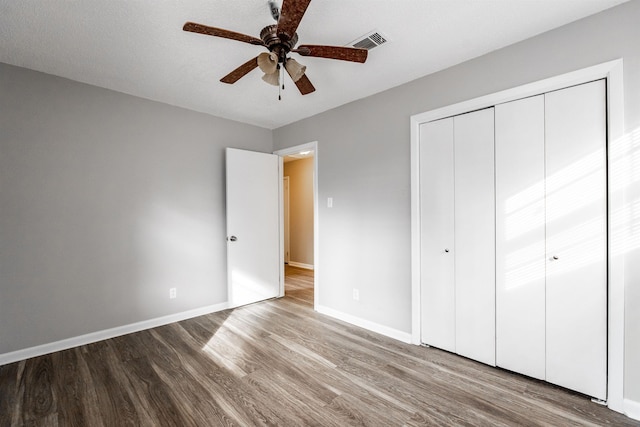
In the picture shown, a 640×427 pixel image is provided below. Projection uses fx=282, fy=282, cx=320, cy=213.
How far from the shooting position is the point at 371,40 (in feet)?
6.79

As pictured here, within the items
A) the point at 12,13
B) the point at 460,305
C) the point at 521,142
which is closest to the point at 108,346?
the point at 12,13

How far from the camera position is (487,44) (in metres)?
2.14

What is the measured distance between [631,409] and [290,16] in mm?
3014

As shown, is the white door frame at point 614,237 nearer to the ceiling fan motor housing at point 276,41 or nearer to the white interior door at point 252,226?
the ceiling fan motor housing at point 276,41

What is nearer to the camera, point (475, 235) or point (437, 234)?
point (475, 235)

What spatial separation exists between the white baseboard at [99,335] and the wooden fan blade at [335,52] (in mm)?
3113

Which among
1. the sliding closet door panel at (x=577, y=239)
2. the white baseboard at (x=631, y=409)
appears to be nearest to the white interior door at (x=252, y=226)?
the sliding closet door panel at (x=577, y=239)

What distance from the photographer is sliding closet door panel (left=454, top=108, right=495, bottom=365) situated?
90.0 inches

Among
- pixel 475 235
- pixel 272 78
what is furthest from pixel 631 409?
pixel 272 78

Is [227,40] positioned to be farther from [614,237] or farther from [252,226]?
[614,237]

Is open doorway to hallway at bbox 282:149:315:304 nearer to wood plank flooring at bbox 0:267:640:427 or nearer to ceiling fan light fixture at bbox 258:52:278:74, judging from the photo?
wood plank flooring at bbox 0:267:640:427

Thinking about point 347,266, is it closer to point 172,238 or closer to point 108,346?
point 172,238

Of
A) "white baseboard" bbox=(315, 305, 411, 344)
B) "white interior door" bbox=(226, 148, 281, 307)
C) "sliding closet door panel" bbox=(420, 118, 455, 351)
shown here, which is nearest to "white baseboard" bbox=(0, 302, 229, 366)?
"white interior door" bbox=(226, 148, 281, 307)

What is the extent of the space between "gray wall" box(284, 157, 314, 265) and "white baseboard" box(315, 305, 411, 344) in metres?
2.85
